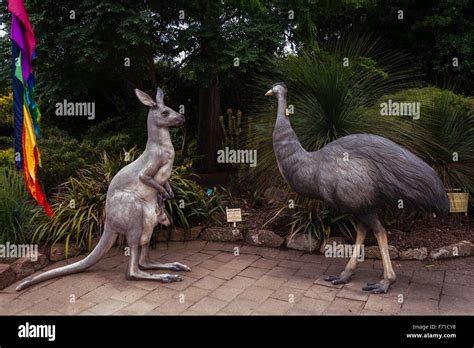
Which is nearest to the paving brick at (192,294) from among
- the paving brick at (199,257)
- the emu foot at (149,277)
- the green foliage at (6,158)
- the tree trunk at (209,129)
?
the emu foot at (149,277)

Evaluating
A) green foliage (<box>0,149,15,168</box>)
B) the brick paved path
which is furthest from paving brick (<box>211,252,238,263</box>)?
green foliage (<box>0,149,15,168</box>)

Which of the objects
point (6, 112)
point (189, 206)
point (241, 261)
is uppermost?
point (6, 112)

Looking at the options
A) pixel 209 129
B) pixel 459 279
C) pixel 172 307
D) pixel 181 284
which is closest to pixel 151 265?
pixel 181 284

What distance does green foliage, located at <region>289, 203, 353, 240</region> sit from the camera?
151 inches

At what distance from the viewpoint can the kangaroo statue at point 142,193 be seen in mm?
2941

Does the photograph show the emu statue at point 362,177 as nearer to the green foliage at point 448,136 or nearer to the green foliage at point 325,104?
the green foliage at point 325,104

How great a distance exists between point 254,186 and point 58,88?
2.80 meters

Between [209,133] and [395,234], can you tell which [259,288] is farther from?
[209,133]

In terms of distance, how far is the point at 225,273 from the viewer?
3.27 metres

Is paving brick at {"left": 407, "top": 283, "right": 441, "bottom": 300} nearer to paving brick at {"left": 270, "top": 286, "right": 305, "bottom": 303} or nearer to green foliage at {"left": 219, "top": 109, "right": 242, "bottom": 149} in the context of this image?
paving brick at {"left": 270, "top": 286, "right": 305, "bottom": 303}

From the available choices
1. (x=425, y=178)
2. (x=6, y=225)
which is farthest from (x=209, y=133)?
(x=425, y=178)

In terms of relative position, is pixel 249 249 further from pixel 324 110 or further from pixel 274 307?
pixel 324 110

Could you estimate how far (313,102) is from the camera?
4.14 m

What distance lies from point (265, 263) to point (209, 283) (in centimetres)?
70
